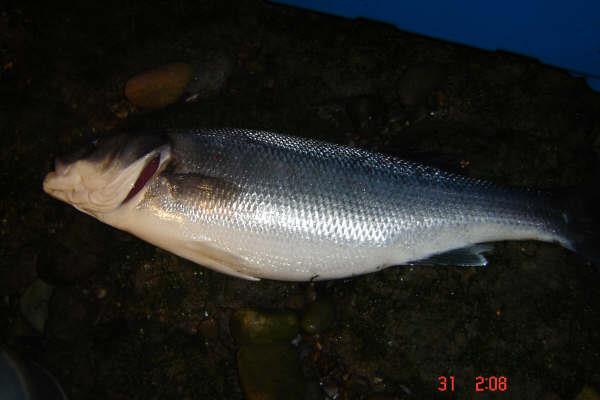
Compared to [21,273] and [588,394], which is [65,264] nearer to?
[21,273]

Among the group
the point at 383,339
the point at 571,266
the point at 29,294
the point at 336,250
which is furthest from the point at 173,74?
the point at 571,266

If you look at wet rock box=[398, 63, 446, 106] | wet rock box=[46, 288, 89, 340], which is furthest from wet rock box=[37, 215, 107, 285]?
wet rock box=[398, 63, 446, 106]

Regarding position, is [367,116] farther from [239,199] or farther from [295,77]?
[239,199]

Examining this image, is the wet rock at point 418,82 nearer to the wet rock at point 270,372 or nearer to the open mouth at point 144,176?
the open mouth at point 144,176
